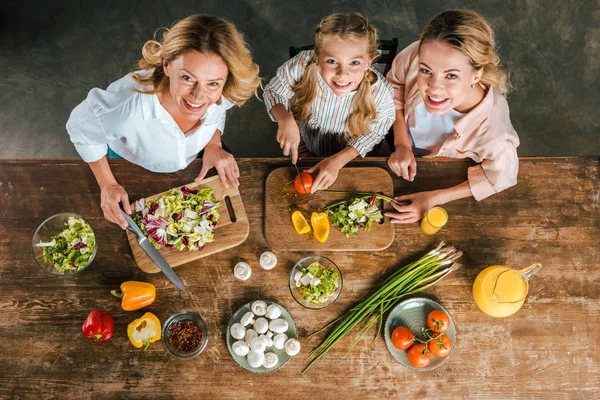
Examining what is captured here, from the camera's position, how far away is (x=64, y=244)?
84.4 inches

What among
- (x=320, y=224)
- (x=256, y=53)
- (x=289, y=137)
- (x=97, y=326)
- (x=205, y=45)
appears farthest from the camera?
(x=256, y=53)

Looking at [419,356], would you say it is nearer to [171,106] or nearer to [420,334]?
[420,334]

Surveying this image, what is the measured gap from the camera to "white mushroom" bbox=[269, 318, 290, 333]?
207cm

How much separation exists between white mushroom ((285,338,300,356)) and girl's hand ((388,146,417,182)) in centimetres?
100

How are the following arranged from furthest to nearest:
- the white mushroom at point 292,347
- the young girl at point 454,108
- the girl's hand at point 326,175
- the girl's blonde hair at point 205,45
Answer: the girl's hand at point 326,175
the white mushroom at point 292,347
the young girl at point 454,108
the girl's blonde hair at point 205,45

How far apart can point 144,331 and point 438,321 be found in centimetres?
136

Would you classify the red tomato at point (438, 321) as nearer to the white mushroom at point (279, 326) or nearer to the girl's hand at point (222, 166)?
the white mushroom at point (279, 326)

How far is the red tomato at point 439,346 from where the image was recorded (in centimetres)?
199

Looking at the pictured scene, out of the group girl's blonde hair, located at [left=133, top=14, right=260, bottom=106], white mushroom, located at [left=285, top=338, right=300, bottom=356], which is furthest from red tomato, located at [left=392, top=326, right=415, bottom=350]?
girl's blonde hair, located at [left=133, top=14, right=260, bottom=106]

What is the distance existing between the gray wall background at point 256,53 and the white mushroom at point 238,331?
1.98 meters

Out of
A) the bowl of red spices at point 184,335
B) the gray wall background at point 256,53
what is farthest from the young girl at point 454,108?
the gray wall background at point 256,53

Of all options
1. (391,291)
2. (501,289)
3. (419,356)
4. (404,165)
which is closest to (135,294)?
(391,291)

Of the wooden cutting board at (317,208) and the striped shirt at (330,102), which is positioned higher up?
the striped shirt at (330,102)

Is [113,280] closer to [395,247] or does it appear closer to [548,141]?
[395,247]
